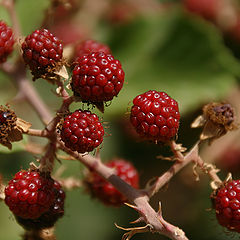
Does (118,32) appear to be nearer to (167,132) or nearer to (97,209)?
(97,209)

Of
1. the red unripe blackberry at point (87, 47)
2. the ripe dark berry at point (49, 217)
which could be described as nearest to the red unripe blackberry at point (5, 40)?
the red unripe blackberry at point (87, 47)

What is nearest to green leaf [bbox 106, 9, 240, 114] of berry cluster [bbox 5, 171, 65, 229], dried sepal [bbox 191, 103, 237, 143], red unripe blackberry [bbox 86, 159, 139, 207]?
red unripe blackberry [bbox 86, 159, 139, 207]

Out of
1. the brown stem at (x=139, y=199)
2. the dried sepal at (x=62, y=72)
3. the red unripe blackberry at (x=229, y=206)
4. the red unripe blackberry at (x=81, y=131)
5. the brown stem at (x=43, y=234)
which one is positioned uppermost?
the dried sepal at (x=62, y=72)

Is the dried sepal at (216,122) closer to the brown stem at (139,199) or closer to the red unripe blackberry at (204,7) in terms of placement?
the brown stem at (139,199)

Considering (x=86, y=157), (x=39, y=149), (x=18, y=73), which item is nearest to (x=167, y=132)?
(x=86, y=157)

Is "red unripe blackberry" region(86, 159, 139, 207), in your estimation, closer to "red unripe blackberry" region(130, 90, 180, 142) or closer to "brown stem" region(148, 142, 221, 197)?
"brown stem" region(148, 142, 221, 197)

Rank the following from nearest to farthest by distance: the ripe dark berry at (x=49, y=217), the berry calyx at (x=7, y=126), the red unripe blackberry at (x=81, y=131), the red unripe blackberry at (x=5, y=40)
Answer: the red unripe blackberry at (x=81, y=131)
the berry calyx at (x=7, y=126)
the ripe dark berry at (x=49, y=217)
the red unripe blackberry at (x=5, y=40)

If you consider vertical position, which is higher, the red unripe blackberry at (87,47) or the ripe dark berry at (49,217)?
the red unripe blackberry at (87,47)

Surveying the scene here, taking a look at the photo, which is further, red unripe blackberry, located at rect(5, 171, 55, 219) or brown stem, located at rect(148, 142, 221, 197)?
brown stem, located at rect(148, 142, 221, 197)
